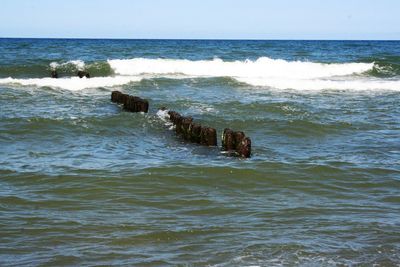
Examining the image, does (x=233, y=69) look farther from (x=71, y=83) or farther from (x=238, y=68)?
(x=71, y=83)

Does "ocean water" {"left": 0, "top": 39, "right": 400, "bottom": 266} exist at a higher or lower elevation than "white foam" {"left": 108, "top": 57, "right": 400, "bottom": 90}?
lower

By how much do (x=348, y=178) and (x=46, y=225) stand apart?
439cm

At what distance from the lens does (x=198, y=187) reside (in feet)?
25.6

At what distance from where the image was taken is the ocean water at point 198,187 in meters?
5.44

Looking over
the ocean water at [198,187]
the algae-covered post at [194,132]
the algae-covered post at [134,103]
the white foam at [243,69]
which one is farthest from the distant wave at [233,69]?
→ the algae-covered post at [194,132]

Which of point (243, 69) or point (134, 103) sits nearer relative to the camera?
point (134, 103)

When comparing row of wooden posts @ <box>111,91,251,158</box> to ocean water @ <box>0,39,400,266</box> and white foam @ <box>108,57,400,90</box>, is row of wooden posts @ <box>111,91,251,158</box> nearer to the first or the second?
ocean water @ <box>0,39,400,266</box>

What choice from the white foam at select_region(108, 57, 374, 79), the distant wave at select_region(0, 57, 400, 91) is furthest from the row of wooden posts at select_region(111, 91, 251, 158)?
the white foam at select_region(108, 57, 374, 79)

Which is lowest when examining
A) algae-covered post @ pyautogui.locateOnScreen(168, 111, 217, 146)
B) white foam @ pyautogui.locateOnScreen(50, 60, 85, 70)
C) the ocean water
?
the ocean water

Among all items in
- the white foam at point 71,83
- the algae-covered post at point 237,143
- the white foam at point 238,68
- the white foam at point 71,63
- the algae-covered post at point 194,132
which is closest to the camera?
the algae-covered post at point 237,143

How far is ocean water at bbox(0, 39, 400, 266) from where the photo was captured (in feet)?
17.8

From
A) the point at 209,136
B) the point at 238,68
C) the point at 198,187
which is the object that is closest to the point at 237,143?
the point at 209,136

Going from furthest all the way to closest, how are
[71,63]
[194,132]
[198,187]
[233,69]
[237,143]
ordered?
[233,69] → [71,63] → [194,132] → [237,143] → [198,187]

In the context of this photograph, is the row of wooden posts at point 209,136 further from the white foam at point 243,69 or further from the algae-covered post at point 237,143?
the white foam at point 243,69
